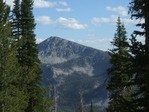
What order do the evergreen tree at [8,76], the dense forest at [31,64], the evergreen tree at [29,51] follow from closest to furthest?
the dense forest at [31,64], the evergreen tree at [8,76], the evergreen tree at [29,51]

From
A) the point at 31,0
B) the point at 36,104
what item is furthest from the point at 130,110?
the point at 31,0

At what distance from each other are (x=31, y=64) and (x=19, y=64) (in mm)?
3979

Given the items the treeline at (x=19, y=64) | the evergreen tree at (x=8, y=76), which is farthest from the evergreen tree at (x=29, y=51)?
the evergreen tree at (x=8, y=76)

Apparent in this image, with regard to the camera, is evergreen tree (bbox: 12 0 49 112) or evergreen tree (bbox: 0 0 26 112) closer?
evergreen tree (bbox: 0 0 26 112)

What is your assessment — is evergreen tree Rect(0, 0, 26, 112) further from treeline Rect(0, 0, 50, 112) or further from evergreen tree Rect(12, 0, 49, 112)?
evergreen tree Rect(12, 0, 49, 112)

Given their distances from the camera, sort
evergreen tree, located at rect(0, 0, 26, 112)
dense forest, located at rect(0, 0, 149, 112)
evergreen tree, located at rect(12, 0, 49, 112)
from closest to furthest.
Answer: dense forest, located at rect(0, 0, 149, 112) < evergreen tree, located at rect(0, 0, 26, 112) < evergreen tree, located at rect(12, 0, 49, 112)

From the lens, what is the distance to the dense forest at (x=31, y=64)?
31.8 ft

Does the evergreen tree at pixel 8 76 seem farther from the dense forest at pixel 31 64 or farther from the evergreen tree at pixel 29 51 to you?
the evergreen tree at pixel 29 51

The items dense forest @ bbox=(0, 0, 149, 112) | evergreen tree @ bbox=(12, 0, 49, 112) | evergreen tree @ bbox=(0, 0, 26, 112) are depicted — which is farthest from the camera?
evergreen tree @ bbox=(12, 0, 49, 112)

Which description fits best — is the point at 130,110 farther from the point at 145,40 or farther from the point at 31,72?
the point at 31,72

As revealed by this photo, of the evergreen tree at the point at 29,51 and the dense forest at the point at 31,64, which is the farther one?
the evergreen tree at the point at 29,51

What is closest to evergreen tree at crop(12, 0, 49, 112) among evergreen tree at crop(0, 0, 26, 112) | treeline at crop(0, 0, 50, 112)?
treeline at crop(0, 0, 50, 112)

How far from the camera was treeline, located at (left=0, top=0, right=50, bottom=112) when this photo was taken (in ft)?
78.5

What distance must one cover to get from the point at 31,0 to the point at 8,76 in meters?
11.3
